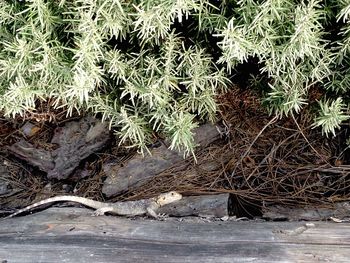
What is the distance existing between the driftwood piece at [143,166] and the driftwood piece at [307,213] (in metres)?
0.53

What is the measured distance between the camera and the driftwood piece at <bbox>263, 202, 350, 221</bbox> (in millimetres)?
2510

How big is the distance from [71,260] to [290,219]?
1.13 metres

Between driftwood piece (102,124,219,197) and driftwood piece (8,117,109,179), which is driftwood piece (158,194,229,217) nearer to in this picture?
driftwood piece (102,124,219,197)

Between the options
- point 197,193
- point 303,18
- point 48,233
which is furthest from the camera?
point 197,193

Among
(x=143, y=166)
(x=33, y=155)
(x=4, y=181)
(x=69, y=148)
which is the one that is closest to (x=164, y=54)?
(x=143, y=166)

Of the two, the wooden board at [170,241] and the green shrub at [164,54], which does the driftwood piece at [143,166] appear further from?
the wooden board at [170,241]

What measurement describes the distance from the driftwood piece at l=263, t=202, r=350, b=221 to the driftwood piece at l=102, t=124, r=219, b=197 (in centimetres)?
53

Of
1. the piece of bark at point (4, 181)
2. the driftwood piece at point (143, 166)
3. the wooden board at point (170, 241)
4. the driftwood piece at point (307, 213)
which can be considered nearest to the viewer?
the wooden board at point (170, 241)

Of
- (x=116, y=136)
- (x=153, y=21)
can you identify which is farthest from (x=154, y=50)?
(x=116, y=136)

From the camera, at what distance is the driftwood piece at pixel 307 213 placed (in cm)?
251

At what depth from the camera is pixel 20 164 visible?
115 inches

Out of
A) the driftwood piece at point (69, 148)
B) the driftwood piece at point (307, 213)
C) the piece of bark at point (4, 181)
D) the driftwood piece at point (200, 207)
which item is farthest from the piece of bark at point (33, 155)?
the driftwood piece at point (307, 213)

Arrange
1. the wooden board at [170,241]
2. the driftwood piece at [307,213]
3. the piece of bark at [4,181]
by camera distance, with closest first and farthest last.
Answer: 1. the wooden board at [170,241]
2. the driftwood piece at [307,213]
3. the piece of bark at [4,181]

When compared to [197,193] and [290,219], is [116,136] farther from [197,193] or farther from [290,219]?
[290,219]
